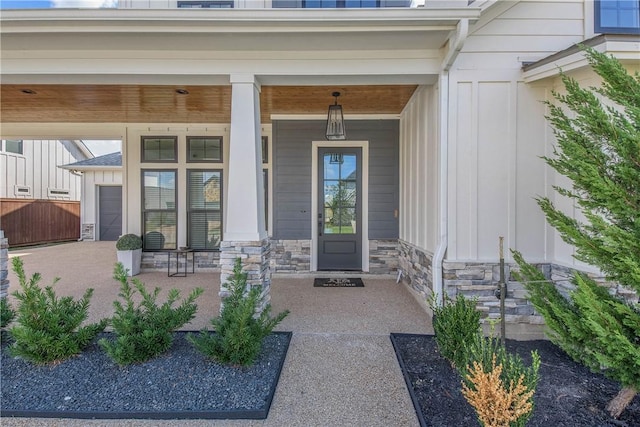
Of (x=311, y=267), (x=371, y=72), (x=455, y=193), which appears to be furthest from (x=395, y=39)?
(x=311, y=267)

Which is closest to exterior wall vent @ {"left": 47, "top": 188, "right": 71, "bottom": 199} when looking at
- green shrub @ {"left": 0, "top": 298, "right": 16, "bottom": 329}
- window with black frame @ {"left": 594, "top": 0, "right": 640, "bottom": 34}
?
green shrub @ {"left": 0, "top": 298, "right": 16, "bottom": 329}

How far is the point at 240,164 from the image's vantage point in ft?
11.2

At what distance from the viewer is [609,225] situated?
1858mm

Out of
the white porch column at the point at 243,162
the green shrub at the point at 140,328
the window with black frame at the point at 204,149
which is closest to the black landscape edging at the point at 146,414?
the green shrub at the point at 140,328

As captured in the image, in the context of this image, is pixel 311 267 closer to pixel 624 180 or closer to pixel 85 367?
pixel 85 367

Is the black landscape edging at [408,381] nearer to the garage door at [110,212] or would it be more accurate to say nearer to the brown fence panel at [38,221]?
the garage door at [110,212]

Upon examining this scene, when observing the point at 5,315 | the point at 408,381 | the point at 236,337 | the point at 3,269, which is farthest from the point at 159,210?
the point at 408,381

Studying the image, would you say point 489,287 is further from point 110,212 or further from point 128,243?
point 110,212

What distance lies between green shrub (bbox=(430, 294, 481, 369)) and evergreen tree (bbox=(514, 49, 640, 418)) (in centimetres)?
53

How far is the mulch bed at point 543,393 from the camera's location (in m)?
1.96

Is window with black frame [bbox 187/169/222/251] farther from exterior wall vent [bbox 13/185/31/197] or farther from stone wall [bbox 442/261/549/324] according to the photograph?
exterior wall vent [bbox 13/185/31/197]

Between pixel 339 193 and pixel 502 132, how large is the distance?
2.87 meters

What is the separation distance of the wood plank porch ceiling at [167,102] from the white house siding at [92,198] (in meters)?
5.94

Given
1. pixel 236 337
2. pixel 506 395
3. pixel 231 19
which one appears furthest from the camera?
pixel 231 19
